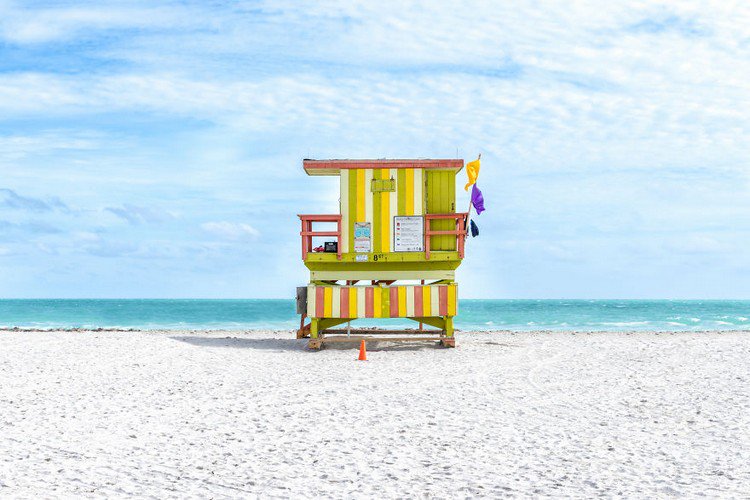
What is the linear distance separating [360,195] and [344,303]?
9.49 feet

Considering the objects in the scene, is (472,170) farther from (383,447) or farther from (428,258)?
(383,447)

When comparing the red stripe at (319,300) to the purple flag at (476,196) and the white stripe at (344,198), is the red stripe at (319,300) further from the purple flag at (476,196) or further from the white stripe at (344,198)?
the purple flag at (476,196)

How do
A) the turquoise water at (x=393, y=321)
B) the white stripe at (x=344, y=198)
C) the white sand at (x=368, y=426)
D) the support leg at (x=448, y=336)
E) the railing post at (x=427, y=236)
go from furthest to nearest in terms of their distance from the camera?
1. the turquoise water at (x=393, y=321)
2. the support leg at (x=448, y=336)
3. the white stripe at (x=344, y=198)
4. the railing post at (x=427, y=236)
5. the white sand at (x=368, y=426)

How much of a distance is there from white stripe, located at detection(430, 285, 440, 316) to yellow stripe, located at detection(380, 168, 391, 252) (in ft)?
5.34

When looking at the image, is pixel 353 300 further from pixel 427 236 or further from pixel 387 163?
pixel 387 163

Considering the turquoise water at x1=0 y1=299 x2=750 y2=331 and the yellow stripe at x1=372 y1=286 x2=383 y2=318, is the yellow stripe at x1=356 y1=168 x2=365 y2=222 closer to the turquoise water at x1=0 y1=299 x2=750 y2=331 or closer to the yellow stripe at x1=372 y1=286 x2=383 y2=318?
the yellow stripe at x1=372 y1=286 x2=383 y2=318

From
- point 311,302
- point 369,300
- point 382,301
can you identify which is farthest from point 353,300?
point 311,302

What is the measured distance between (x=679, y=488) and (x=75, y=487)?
5.33 metres

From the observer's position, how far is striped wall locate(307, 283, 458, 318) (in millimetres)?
18188

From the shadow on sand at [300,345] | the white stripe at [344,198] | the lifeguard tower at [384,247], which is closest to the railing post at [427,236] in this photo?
the lifeguard tower at [384,247]

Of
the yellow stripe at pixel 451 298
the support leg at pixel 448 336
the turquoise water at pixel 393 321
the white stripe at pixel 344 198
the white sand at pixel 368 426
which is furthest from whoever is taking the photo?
the turquoise water at pixel 393 321

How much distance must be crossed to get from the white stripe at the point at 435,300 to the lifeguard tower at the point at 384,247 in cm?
1

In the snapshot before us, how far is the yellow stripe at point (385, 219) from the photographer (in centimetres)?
1828

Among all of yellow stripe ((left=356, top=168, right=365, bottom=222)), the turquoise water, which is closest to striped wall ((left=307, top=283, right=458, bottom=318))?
yellow stripe ((left=356, top=168, right=365, bottom=222))
